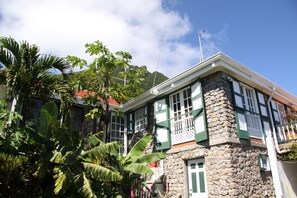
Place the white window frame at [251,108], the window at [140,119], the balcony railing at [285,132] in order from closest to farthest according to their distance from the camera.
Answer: the white window frame at [251,108]
the balcony railing at [285,132]
the window at [140,119]

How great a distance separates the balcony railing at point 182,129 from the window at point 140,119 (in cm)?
211

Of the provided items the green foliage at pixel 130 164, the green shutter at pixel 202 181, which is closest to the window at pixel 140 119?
the green foliage at pixel 130 164

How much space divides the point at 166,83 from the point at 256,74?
3865 millimetres

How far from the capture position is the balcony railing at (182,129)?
962 cm

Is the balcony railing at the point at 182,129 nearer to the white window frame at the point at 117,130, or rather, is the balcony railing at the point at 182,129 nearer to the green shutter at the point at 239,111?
the green shutter at the point at 239,111

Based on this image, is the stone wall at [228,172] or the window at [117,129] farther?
the window at [117,129]

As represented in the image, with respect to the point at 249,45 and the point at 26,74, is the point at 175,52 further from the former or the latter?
the point at 26,74

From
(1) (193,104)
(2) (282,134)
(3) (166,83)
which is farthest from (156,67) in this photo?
(2) (282,134)

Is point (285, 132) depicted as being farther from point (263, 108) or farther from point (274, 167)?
point (274, 167)

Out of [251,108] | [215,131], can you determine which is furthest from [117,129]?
[251,108]

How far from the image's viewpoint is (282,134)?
10.4 meters

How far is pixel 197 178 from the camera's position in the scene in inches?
349

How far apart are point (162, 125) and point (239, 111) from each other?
344 centimetres

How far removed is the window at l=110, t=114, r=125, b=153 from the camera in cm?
1298
